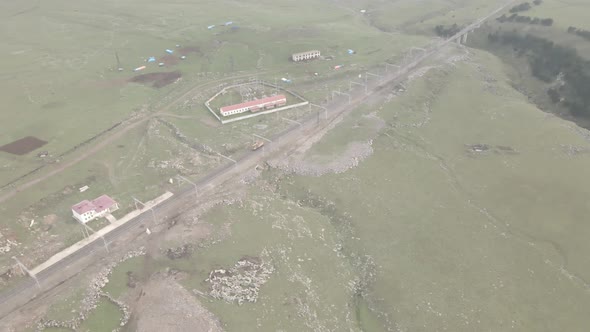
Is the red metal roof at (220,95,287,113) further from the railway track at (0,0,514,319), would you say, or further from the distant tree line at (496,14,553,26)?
the distant tree line at (496,14,553,26)

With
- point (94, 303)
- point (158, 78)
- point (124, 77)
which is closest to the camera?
point (94, 303)

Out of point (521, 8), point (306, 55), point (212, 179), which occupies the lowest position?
point (212, 179)

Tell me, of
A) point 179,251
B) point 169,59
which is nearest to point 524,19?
point 169,59

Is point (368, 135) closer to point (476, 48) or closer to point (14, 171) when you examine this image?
point (14, 171)

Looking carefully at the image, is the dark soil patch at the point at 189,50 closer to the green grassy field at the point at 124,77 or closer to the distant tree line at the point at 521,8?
the green grassy field at the point at 124,77

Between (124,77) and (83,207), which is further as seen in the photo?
(124,77)

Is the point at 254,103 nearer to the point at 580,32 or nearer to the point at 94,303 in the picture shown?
the point at 94,303

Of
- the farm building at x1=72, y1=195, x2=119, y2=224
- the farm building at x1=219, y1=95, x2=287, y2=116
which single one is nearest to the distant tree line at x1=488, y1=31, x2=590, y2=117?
the farm building at x1=219, y1=95, x2=287, y2=116

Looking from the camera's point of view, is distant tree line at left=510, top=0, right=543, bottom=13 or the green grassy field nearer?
the green grassy field
